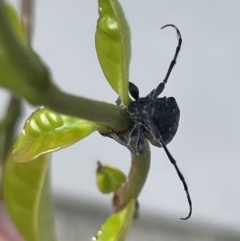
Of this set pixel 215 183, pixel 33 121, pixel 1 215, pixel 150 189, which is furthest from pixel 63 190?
pixel 33 121

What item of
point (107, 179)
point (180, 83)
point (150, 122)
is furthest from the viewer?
point (180, 83)

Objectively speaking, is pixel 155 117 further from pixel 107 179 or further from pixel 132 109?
pixel 107 179

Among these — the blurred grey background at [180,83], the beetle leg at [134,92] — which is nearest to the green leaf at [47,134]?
the beetle leg at [134,92]

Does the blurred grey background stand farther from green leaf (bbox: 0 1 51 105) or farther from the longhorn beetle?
green leaf (bbox: 0 1 51 105)

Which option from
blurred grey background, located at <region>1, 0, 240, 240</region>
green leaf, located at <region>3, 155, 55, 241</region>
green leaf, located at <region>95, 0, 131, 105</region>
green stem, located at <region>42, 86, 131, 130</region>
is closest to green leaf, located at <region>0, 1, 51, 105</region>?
green stem, located at <region>42, 86, 131, 130</region>

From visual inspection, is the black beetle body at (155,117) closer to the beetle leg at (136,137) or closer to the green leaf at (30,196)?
the beetle leg at (136,137)

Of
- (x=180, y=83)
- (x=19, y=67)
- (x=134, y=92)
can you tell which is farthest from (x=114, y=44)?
(x=180, y=83)
